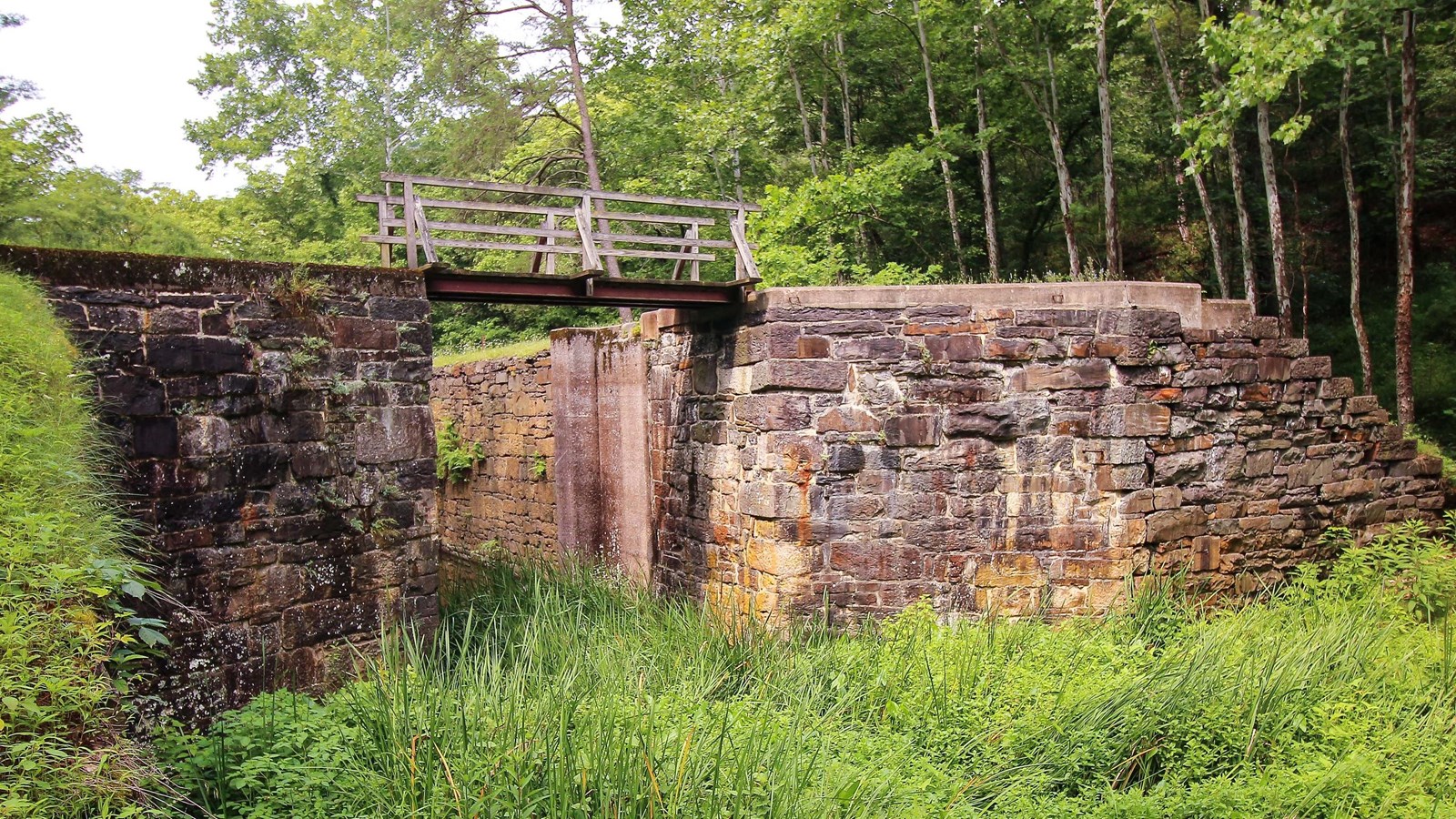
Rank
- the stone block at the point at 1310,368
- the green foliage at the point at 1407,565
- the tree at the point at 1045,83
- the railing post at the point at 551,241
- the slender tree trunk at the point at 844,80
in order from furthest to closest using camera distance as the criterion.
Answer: the slender tree trunk at the point at 844,80, the tree at the point at 1045,83, the stone block at the point at 1310,368, the railing post at the point at 551,241, the green foliage at the point at 1407,565

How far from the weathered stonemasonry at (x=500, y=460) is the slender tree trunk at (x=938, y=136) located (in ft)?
19.2

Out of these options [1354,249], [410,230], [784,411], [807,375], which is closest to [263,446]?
[410,230]

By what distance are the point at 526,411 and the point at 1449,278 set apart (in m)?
12.4

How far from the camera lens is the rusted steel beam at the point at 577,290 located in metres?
7.35

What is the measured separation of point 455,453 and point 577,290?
6281mm

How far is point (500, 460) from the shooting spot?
1255cm

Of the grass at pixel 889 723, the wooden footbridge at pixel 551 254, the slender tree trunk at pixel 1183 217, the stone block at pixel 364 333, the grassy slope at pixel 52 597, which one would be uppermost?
the slender tree trunk at pixel 1183 217

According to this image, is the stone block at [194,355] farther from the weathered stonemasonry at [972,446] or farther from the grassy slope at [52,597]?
the weathered stonemasonry at [972,446]

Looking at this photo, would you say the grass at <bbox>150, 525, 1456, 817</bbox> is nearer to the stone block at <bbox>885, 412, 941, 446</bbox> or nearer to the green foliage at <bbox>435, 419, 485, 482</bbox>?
the stone block at <bbox>885, 412, 941, 446</bbox>

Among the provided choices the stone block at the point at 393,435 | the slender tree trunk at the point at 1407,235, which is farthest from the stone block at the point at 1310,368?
the stone block at the point at 393,435

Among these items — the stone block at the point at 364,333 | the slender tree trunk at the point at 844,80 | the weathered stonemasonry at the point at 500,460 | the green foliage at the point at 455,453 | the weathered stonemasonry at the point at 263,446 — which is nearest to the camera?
the weathered stonemasonry at the point at 263,446

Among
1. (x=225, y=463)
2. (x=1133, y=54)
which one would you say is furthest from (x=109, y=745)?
(x=1133, y=54)

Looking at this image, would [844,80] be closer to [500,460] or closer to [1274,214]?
[1274,214]

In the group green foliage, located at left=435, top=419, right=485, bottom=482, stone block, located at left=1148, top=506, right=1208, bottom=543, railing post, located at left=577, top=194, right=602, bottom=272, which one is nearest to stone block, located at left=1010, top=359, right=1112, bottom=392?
stone block, located at left=1148, top=506, right=1208, bottom=543
